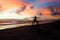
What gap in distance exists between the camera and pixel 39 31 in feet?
9.66

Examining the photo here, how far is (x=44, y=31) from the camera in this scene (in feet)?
9.73

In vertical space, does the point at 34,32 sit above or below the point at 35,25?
below

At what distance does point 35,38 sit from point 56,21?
599mm

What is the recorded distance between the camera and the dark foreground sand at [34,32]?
107 inches

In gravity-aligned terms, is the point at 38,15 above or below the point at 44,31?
above

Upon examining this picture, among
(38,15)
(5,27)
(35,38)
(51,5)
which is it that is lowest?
(35,38)

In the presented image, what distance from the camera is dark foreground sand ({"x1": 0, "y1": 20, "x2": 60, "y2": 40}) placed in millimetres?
2729

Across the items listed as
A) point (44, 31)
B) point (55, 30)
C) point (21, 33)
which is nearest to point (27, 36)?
point (21, 33)

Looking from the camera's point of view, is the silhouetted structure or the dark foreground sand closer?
the dark foreground sand

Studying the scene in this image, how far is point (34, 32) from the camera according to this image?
291 cm

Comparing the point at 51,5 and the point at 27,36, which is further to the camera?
the point at 51,5

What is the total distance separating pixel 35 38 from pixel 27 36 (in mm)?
159

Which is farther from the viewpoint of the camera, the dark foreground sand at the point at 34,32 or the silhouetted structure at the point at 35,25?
the silhouetted structure at the point at 35,25

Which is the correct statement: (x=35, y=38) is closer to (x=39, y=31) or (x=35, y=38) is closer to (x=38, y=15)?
(x=39, y=31)
